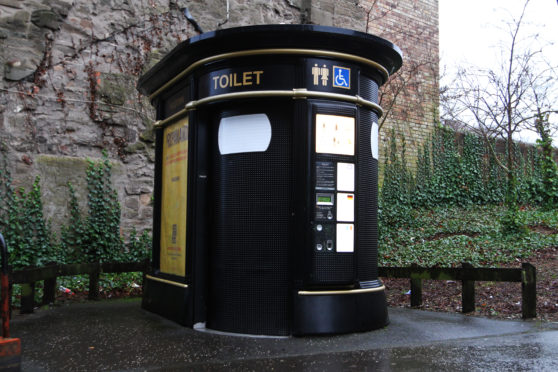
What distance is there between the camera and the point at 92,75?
1063 centimetres

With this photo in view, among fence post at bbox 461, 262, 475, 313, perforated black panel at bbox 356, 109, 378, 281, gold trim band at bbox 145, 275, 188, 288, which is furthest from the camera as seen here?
fence post at bbox 461, 262, 475, 313

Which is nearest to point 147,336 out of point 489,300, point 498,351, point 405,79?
point 498,351

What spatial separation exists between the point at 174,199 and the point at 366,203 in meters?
2.42

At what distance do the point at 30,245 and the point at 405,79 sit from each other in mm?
11889

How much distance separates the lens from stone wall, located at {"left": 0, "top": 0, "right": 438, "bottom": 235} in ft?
32.3

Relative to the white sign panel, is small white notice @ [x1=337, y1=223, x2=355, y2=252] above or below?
below

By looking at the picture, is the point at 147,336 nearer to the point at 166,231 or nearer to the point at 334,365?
the point at 166,231

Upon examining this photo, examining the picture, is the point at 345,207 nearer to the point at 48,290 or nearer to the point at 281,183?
the point at 281,183

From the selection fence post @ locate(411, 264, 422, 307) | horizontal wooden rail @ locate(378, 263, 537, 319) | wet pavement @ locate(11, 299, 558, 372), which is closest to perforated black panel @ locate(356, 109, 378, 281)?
wet pavement @ locate(11, 299, 558, 372)

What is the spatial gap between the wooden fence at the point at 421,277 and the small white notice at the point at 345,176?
2358mm

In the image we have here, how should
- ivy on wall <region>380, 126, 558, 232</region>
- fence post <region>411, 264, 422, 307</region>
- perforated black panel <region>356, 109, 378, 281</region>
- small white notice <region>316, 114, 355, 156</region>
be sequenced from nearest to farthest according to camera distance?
small white notice <region>316, 114, 355, 156</region> → perforated black panel <region>356, 109, 378, 281</region> → fence post <region>411, 264, 422, 307</region> → ivy on wall <region>380, 126, 558, 232</region>

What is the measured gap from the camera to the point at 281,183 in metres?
5.36

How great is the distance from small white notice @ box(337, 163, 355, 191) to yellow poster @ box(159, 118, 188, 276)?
6.08 feet

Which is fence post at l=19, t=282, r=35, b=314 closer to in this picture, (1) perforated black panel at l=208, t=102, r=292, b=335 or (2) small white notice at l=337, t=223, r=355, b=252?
(1) perforated black panel at l=208, t=102, r=292, b=335
